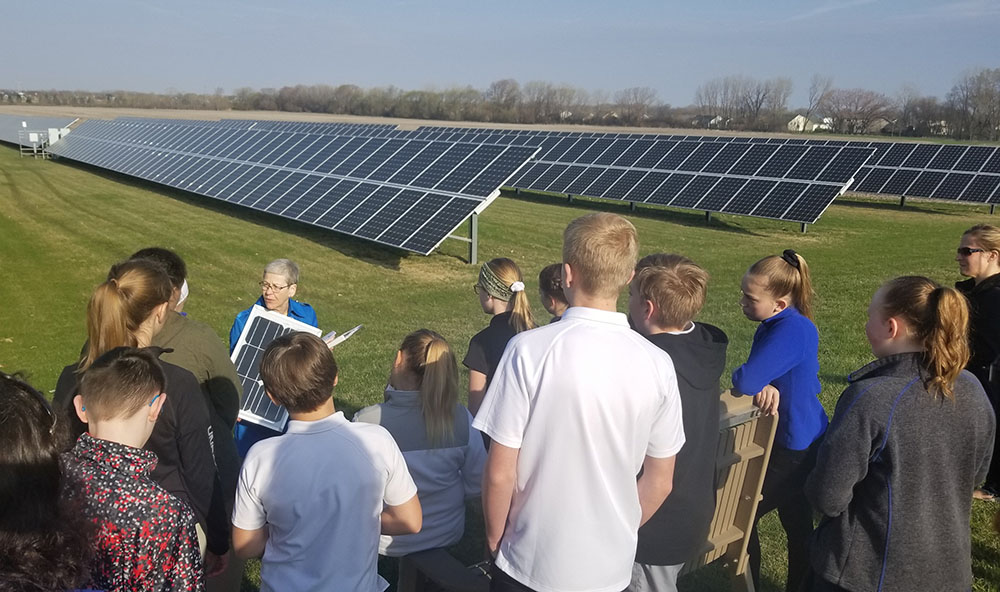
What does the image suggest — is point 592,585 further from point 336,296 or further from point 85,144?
point 85,144

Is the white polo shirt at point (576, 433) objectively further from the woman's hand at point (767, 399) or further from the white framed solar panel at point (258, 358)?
the white framed solar panel at point (258, 358)

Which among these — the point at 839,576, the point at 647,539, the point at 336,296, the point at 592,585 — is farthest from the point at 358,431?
the point at 336,296

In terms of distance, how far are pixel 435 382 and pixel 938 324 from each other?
6.30ft

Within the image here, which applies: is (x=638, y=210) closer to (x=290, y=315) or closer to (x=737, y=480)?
(x=290, y=315)

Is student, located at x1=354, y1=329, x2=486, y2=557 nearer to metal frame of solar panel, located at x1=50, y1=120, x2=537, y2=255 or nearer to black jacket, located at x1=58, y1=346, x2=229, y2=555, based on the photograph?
black jacket, located at x1=58, y1=346, x2=229, y2=555

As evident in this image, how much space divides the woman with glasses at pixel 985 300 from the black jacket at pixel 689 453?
263cm

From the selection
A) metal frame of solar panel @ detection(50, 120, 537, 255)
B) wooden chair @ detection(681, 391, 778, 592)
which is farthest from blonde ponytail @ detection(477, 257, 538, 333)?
metal frame of solar panel @ detection(50, 120, 537, 255)

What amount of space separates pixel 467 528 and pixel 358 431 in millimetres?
2256

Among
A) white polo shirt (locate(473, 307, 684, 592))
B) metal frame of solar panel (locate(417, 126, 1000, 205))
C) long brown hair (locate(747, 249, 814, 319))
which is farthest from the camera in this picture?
metal frame of solar panel (locate(417, 126, 1000, 205))

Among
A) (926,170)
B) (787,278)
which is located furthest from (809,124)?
(787,278)

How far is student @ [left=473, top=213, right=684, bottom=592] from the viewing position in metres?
2.12

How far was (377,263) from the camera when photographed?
12.3 meters

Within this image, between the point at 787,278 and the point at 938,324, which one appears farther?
the point at 787,278

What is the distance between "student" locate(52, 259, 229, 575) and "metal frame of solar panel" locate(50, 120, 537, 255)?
8614 mm
